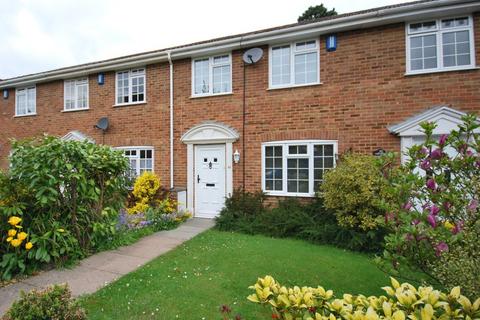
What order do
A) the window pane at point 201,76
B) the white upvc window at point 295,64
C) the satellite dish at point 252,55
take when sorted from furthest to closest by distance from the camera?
the window pane at point 201,76 < the satellite dish at point 252,55 < the white upvc window at point 295,64

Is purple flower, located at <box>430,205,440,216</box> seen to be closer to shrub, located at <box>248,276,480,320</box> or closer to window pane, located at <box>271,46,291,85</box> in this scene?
shrub, located at <box>248,276,480,320</box>

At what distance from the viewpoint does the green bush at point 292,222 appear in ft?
19.4

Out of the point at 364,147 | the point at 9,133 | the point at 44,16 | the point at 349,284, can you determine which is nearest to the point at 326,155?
the point at 364,147

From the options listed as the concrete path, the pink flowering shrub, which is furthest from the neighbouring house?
the pink flowering shrub

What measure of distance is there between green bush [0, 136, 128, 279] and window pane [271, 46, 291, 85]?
5.27 m

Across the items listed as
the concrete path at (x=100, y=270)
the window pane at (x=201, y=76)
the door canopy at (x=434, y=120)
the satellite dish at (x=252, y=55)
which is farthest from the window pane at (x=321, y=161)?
the window pane at (x=201, y=76)

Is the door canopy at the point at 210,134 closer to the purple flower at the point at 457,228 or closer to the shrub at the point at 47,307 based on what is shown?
the shrub at the point at 47,307

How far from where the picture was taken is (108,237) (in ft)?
19.3

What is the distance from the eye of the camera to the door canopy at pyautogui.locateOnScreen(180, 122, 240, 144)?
8673mm

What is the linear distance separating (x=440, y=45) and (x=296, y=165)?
453cm

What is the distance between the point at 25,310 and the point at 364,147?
728 cm

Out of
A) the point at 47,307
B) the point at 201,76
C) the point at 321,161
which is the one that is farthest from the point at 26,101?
the point at 47,307

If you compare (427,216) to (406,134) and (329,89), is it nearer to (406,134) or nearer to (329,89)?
(406,134)

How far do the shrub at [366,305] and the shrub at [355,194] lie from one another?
392cm
